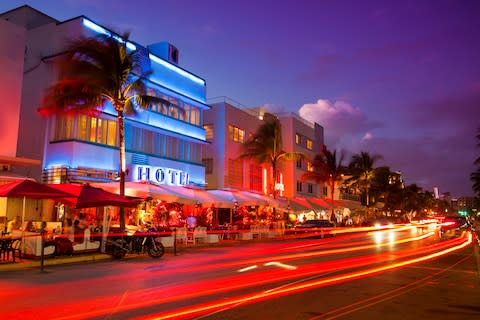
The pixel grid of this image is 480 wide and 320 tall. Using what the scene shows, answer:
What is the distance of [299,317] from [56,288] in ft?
21.0

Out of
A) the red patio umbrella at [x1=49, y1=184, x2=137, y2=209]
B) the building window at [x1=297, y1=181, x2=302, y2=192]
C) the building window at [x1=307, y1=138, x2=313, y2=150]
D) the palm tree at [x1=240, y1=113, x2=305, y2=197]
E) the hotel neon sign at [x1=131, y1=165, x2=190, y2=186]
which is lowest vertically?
the red patio umbrella at [x1=49, y1=184, x2=137, y2=209]

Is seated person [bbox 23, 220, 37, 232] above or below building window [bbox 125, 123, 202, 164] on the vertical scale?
below

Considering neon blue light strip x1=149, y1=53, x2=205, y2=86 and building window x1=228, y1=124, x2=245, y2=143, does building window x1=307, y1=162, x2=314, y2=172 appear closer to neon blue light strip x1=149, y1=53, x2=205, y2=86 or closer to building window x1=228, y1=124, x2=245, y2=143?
building window x1=228, y1=124, x2=245, y2=143

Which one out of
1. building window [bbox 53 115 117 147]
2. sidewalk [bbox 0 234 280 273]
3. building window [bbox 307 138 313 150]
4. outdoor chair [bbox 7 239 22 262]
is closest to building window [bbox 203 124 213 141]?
building window [bbox 53 115 117 147]

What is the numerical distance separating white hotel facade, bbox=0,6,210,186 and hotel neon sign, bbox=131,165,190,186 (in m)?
0.06

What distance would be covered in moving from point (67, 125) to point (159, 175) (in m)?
6.60

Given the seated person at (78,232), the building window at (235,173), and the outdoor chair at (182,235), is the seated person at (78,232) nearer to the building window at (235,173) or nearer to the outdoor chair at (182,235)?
the outdoor chair at (182,235)

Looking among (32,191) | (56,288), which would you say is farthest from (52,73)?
(56,288)

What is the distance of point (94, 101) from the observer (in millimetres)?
21516

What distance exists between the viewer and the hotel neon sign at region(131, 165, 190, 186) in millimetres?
→ 28875

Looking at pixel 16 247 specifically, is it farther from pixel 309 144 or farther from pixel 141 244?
pixel 309 144

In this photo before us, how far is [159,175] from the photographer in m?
30.3

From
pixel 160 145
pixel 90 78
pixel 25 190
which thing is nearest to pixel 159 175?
pixel 160 145

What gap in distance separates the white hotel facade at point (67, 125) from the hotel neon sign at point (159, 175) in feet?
A: 0.20
